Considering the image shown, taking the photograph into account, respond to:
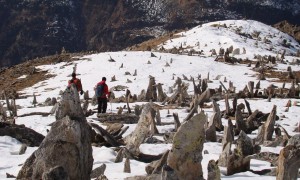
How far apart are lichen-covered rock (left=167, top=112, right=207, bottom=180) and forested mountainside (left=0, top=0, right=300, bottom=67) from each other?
382ft

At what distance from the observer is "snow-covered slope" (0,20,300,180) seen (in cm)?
888

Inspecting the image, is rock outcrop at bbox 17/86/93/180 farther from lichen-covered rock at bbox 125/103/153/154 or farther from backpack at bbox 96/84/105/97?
backpack at bbox 96/84/105/97

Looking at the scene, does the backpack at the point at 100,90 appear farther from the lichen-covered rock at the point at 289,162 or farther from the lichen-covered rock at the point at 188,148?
the lichen-covered rock at the point at 289,162

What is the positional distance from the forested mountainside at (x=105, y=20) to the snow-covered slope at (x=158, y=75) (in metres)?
74.7

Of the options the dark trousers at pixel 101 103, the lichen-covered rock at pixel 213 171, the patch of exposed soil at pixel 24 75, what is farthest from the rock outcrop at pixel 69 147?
the patch of exposed soil at pixel 24 75

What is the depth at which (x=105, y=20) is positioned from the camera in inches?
5413

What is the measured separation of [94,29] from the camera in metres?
136

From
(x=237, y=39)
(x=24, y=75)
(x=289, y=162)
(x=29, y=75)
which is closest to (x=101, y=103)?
(x=289, y=162)

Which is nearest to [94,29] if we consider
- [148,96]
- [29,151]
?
[148,96]

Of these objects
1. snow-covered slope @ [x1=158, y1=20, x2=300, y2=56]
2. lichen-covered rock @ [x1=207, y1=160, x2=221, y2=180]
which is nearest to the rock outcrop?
lichen-covered rock @ [x1=207, y1=160, x2=221, y2=180]

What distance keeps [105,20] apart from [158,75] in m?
109

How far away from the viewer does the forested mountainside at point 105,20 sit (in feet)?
413

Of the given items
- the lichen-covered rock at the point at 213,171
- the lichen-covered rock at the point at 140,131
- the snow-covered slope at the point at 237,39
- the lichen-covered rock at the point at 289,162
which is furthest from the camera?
the snow-covered slope at the point at 237,39

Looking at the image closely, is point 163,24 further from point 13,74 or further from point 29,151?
point 29,151
